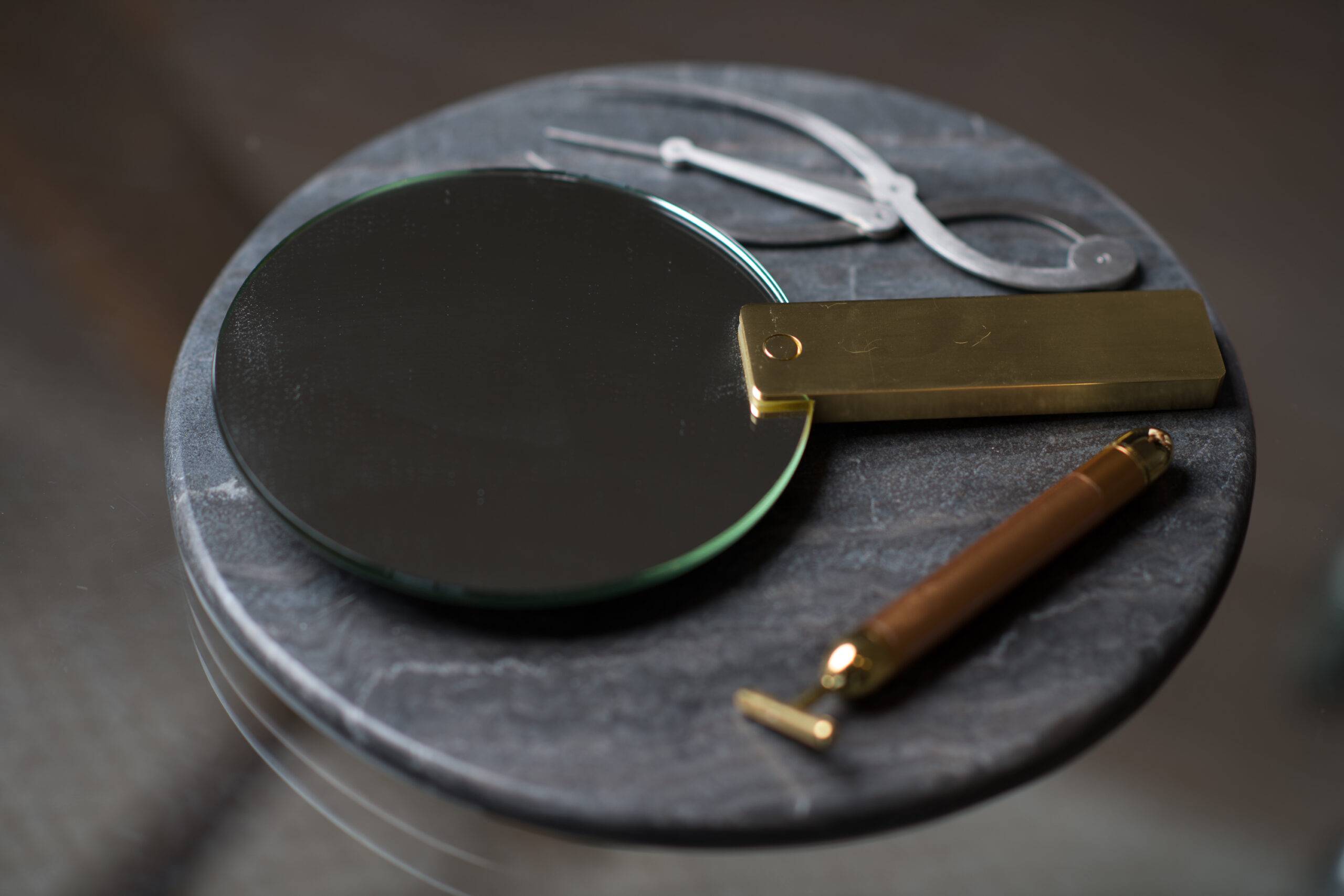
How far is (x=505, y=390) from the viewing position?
0.48 meters

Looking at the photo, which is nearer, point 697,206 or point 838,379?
point 838,379

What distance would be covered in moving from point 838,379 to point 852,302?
5cm

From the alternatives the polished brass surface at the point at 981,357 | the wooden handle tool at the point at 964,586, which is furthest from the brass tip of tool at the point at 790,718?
the polished brass surface at the point at 981,357

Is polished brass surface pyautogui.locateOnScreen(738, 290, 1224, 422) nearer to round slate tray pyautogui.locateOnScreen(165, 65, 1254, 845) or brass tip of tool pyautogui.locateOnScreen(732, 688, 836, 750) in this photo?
round slate tray pyautogui.locateOnScreen(165, 65, 1254, 845)

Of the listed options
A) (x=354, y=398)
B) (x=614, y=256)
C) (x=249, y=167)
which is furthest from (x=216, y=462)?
(x=249, y=167)

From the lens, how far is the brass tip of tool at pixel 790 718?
1.25ft

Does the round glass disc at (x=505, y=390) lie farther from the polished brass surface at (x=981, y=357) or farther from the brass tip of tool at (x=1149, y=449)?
the brass tip of tool at (x=1149, y=449)

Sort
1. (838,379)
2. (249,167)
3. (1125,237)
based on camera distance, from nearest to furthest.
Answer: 1. (838,379)
2. (1125,237)
3. (249,167)

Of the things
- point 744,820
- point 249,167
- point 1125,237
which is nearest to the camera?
point 744,820

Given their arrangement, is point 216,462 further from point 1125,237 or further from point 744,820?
point 1125,237

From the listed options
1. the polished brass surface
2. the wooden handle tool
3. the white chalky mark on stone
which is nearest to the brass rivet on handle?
the polished brass surface

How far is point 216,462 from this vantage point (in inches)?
19.5

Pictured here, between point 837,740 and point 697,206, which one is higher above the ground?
point 697,206

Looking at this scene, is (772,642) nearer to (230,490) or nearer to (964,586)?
(964,586)
